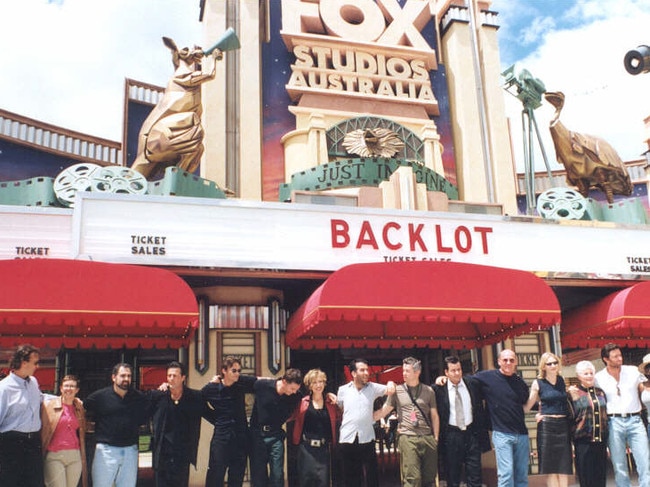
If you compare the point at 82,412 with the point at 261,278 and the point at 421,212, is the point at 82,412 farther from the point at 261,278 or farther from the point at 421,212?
the point at 421,212

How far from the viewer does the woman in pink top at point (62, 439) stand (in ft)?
22.6

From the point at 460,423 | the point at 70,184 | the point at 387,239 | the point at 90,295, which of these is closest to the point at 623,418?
the point at 460,423

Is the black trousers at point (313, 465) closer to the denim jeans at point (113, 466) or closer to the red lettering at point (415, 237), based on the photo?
the denim jeans at point (113, 466)

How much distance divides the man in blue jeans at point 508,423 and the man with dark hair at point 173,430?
11.6 ft

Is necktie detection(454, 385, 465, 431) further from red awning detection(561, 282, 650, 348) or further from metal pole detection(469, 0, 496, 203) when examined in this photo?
metal pole detection(469, 0, 496, 203)

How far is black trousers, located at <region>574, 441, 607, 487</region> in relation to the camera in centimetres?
732

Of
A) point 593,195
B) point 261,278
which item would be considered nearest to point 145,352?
point 261,278

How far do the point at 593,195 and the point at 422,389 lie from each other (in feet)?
58.5

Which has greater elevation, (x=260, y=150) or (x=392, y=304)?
(x=260, y=150)

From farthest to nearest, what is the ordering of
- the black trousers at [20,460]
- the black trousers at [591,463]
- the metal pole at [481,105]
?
the metal pole at [481,105] → the black trousers at [591,463] → the black trousers at [20,460]

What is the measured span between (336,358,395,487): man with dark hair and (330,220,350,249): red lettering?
340 cm

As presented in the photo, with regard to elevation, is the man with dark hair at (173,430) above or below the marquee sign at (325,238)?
below

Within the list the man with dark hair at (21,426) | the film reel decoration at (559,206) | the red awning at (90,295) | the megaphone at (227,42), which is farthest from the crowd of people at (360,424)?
the megaphone at (227,42)

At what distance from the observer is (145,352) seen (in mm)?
12938
